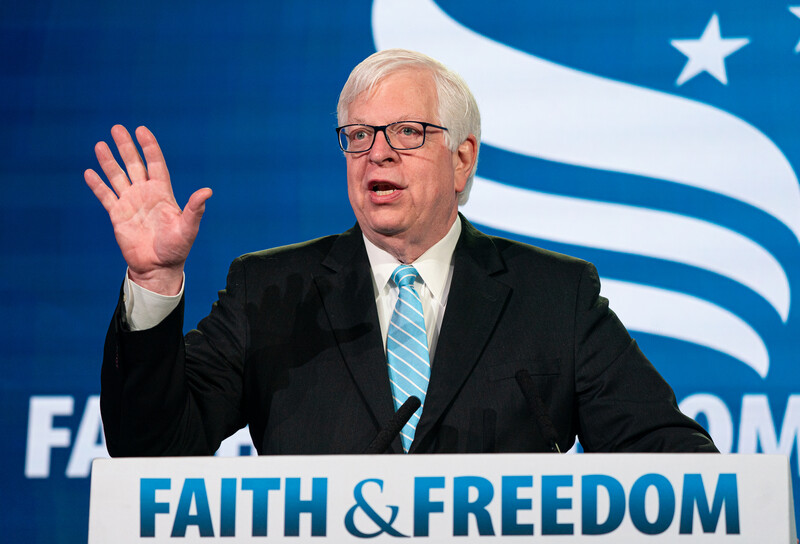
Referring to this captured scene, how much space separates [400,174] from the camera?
173 cm

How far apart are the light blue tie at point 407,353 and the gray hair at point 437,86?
35 cm

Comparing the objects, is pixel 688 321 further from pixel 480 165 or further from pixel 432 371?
pixel 432 371

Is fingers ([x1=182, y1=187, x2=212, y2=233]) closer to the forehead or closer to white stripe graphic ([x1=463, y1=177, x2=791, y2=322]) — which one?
the forehead

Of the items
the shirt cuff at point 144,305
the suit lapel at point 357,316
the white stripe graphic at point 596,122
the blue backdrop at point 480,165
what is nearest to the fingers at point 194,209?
the shirt cuff at point 144,305

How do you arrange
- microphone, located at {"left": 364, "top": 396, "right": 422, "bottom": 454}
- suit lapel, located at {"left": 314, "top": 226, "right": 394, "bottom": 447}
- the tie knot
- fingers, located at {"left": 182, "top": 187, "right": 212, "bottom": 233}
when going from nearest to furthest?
microphone, located at {"left": 364, "top": 396, "right": 422, "bottom": 454} < fingers, located at {"left": 182, "top": 187, "right": 212, "bottom": 233} < suit lapel, located at {"left": 314, "top": 226, "right": 394, "bottom": 447} < the tie knot

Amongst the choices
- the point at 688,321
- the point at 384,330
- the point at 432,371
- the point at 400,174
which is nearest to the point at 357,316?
the point at 384,330

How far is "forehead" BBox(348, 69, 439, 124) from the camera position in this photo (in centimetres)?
172

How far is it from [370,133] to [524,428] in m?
0.64

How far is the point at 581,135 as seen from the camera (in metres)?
2.64

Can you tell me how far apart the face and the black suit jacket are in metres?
0.09

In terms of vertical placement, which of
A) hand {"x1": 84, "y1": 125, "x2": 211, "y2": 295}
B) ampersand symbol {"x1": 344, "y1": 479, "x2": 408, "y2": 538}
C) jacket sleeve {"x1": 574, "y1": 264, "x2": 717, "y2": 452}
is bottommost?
ampersand symbol {"x1": 344, "y1": 479, "x2": 408, "y2": 538}

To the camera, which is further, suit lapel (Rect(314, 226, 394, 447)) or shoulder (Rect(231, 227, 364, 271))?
shoulder (Rect(231, 227, 364, 271))

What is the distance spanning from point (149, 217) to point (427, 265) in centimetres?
59

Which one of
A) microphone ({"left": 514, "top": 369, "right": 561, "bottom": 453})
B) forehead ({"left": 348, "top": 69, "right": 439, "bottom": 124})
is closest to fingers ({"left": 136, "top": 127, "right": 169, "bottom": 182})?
forehead ({"left": 348, "top": 69, "right": 439, "bottom": 124})
